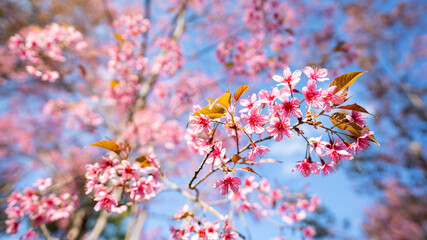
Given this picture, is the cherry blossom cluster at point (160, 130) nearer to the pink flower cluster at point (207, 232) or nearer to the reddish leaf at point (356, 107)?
the pink flower cluster at point (207, 232)

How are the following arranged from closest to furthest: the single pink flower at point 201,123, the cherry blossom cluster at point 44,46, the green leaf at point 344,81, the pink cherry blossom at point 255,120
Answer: the green leaf at point 344,81, the pink cherry blossom at point 255,120, the single pink flower at point 201,123, the cherry blossom cluster at point 44,46

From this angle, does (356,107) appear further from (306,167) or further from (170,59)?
(170,59)

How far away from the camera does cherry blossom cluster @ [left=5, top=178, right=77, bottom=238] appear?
6.77ft

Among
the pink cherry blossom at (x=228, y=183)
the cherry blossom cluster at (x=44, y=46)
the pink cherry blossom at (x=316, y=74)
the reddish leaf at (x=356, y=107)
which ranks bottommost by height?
the pink cherry blossom at (x=228, y=183)

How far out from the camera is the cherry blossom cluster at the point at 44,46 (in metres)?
3.12

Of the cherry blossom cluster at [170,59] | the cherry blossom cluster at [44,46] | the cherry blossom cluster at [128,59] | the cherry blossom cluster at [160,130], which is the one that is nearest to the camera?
the cherry blossom cluster at [44,46]

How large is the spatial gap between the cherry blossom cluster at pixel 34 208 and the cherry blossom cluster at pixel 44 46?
6.22ft

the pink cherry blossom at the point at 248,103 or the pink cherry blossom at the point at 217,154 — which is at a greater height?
the pink cherry blossom at the point at 248,103

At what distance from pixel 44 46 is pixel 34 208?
95.8 inches

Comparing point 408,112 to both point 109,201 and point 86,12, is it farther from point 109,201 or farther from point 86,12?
point 86,12

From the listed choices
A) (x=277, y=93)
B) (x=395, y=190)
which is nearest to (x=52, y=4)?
(x=277, y=93)

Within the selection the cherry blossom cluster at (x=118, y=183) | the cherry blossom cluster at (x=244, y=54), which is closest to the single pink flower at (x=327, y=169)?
the cherry blossom cluster at (x=118, y=183)

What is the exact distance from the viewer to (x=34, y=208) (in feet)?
6.84

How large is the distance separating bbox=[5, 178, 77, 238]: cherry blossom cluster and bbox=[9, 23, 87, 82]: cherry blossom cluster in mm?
1896
